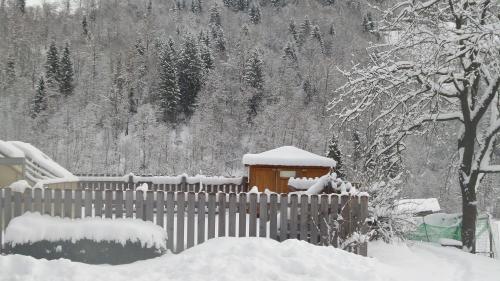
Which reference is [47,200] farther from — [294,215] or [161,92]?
[161,92]

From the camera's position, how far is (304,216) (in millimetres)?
8547

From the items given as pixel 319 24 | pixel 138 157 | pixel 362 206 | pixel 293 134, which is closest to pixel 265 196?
pixel 362 206

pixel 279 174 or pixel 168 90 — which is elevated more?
pixel 168 90

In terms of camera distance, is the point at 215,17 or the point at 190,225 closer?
the point at 190,225

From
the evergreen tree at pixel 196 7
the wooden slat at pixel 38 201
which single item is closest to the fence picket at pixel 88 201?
the wooden slat at pixel 38 201

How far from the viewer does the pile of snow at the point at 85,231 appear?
26.1 feet

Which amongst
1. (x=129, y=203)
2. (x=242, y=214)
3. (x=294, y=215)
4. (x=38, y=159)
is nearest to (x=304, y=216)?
(x=294, y=215)

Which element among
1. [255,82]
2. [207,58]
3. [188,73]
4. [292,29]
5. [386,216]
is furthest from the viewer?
[292,29]

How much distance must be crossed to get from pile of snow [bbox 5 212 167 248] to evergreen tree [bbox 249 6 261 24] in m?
123

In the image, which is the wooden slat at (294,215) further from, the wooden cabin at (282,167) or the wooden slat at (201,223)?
the wooden cabin at (282,167)

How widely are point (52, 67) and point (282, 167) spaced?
7608 centimetres

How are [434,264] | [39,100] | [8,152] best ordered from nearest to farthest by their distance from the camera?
[434,264] → [8,152] → [39,100]

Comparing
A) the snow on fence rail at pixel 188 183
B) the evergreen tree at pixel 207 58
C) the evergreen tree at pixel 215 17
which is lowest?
the snow on fence rail at pixel 188 183

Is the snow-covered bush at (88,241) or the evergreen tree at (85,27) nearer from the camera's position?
the snow-covered bush at (88,241)
